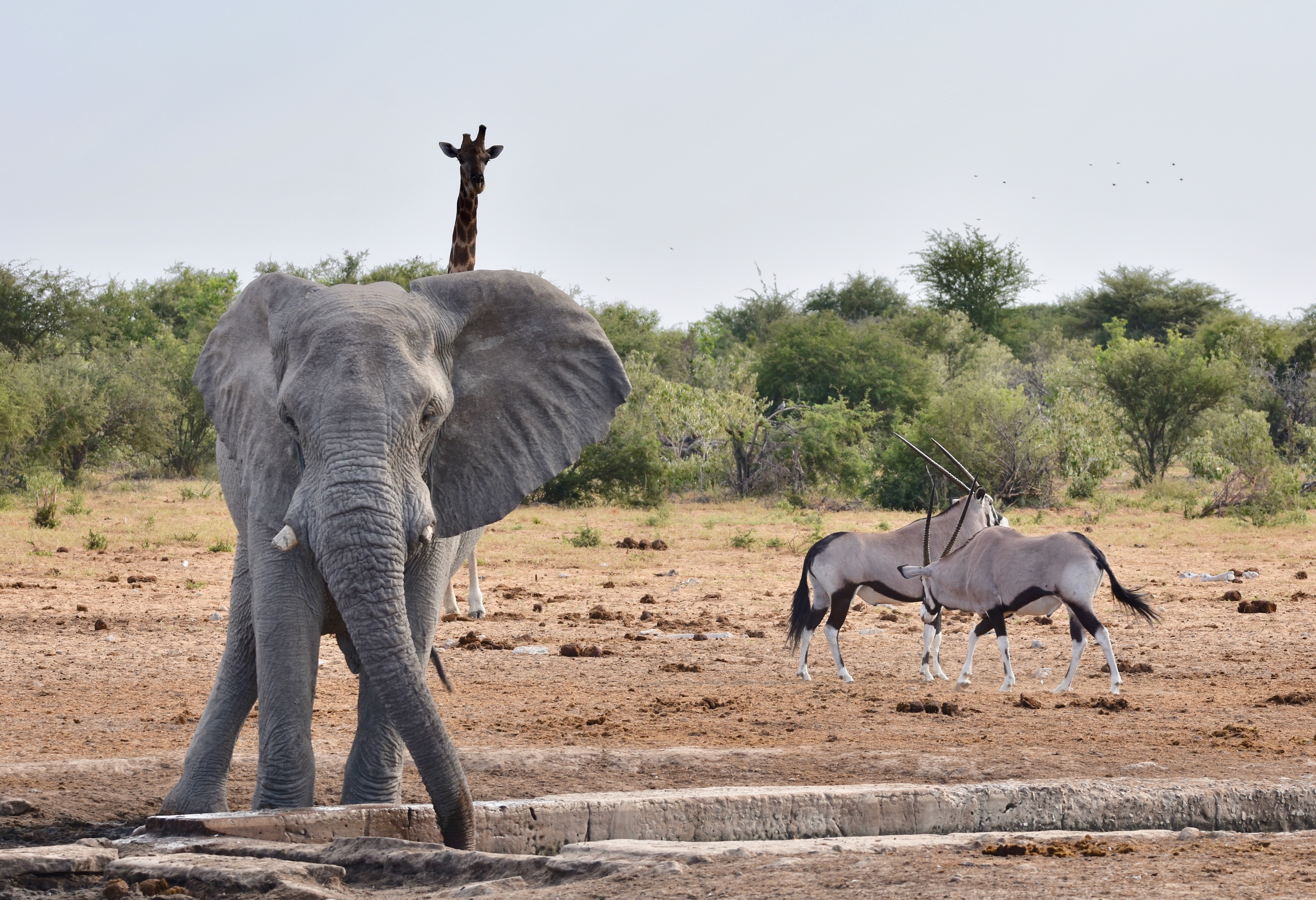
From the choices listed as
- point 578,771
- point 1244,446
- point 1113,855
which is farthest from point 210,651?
point 1244,446

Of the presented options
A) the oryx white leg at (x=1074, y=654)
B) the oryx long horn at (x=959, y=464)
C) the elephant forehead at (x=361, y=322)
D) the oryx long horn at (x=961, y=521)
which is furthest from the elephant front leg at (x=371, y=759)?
the oryx long horn at (x=961, y=521)

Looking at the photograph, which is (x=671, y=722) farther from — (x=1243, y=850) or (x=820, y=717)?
(x=1243, y=850)

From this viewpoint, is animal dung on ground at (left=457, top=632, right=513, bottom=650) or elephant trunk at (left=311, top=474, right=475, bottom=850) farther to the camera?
animal dung on ground at (left=457, top=632, right=513, bottom=650)

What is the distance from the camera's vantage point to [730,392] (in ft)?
89.7

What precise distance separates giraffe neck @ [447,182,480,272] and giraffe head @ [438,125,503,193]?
0.03 metres

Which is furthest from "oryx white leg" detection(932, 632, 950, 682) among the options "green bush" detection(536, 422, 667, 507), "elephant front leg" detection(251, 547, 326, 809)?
"green bush" detection(536, 422, 667, 507)

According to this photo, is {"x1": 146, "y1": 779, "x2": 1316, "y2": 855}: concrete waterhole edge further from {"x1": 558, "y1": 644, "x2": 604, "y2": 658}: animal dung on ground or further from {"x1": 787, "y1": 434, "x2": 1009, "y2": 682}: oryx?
{"x1": 558, "y1": 644, "x2": 604, "y2": 658}: animal dung on ground

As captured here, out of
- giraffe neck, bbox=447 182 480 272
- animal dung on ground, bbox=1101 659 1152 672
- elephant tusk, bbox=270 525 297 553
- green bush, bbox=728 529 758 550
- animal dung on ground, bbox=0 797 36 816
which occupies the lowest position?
animal dung on ground, bbox=0 797 36 816

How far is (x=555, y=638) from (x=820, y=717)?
11.8 feet

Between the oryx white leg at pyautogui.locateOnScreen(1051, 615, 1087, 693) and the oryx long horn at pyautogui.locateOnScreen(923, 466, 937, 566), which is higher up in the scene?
the oryx long horn at pyautogui.locateOnScreen(923, 466, 937, 566)

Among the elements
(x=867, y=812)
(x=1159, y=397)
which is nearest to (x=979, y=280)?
(x=1159, y=397)

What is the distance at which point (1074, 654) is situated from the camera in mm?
8586

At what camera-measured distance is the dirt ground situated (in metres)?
5.92

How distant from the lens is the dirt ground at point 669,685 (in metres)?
5.92
